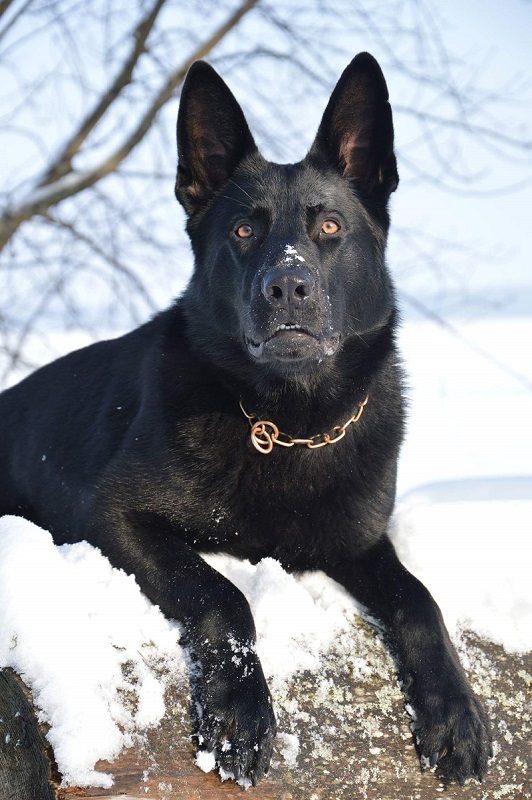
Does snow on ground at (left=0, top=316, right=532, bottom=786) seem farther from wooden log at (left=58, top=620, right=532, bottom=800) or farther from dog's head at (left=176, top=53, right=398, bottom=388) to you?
dog's head at (left=176, top=53, right=398, bottom=388)

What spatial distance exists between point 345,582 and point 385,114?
5.18 feet

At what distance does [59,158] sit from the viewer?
666 cm

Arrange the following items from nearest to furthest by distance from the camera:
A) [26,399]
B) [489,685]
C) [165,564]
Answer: [489,685] → [165,564] → [26,399]

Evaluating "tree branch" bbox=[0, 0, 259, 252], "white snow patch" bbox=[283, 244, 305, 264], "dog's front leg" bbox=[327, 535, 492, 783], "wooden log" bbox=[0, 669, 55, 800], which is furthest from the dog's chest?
"tree branch" bbox=[0, 0, 259, 252]

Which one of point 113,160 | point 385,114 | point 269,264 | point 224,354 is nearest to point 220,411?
point 224,354

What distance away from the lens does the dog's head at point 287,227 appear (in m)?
2.58

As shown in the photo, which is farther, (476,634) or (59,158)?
(59,158)

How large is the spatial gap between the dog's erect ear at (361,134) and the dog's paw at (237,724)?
1.79 metres

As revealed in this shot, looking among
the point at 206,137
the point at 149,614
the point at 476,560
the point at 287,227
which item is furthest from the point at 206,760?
the point at 206,137

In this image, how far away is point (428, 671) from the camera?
7.07ft

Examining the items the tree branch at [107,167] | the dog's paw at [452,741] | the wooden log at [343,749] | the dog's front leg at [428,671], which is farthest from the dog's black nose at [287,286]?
the tree branch at [107,167]

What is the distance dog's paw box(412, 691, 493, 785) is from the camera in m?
2.04

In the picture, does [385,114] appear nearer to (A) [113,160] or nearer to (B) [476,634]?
(B) [476,634]

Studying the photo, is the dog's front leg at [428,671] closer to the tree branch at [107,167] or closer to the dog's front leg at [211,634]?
the dog's front leg at [211,634]
